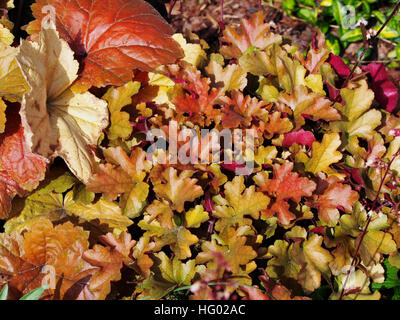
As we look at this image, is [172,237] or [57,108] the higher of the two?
[57,108]

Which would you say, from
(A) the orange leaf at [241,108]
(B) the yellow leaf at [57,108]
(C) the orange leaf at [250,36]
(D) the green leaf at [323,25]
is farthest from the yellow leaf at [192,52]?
(D) the green leaf at [323,25]

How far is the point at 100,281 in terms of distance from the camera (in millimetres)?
1448

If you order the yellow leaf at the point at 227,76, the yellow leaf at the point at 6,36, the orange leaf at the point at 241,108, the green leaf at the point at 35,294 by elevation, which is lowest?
the green leaf at the point at 35,294

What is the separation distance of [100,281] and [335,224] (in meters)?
0.86

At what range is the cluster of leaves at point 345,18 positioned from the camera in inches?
116

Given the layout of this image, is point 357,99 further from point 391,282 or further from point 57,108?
point 57,108

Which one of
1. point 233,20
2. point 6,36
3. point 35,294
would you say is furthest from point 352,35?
point 35,294

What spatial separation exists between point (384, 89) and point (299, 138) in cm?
57

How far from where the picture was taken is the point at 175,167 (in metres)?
1.61

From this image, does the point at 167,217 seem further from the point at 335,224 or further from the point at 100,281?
the point at 335,224

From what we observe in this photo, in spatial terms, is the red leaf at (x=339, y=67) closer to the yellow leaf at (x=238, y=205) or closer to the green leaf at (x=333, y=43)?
the yellow leaf at (x=238, y=205)

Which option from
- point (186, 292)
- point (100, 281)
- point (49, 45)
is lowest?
point (186, 292)

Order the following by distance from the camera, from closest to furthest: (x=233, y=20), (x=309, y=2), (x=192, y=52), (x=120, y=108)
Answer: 1. (x=120, y=108)
2. (x=192, y=52)
3. (x=309, y=2)
4. (x=233, y=20)

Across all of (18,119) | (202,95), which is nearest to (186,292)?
(202,95)
